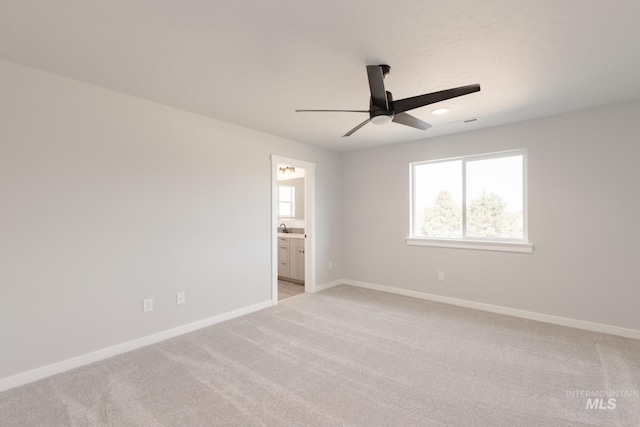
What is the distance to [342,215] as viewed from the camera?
545 cm

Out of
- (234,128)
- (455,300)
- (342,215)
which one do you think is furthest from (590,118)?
(234,128)

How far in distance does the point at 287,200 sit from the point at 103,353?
14.8 ft

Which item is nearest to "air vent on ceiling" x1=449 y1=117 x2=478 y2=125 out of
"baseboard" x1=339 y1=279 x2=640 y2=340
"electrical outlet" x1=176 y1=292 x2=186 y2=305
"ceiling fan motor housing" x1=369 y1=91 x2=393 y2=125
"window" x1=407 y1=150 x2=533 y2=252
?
"window" x1=407 y1=150 x2=533 y2=252

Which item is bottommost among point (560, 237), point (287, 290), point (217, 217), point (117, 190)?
point (287, 290)

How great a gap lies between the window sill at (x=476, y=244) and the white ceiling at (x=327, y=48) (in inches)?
65.3

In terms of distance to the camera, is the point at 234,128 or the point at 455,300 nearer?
the point at 234,128

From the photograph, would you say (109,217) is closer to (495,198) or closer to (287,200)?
(287,200)

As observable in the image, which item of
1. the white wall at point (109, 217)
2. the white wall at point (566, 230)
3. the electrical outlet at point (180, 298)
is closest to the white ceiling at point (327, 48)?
the white wall at point (109, 217)

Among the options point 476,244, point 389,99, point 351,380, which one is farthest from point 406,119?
point 476,244

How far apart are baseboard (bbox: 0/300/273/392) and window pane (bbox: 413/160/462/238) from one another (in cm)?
295

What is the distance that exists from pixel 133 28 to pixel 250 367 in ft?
8.32

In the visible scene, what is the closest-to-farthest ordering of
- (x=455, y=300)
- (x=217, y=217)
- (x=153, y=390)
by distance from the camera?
(x=153, y=390) → (x=217, y=217) → (x=455, y=300)

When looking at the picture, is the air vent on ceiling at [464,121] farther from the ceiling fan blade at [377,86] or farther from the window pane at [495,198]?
the ceiling fan blade at [377,86]

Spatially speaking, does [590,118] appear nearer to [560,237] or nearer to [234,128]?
[560,237]
